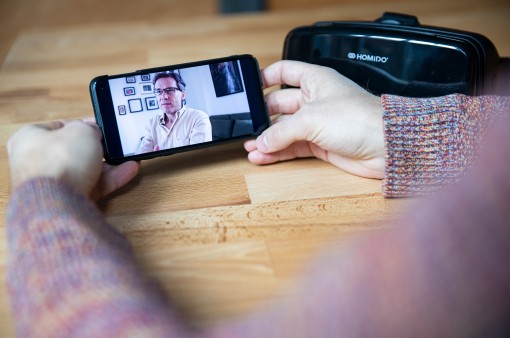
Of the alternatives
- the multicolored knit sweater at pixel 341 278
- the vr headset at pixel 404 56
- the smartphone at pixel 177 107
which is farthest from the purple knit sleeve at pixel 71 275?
the vr headset at pixel 404 56

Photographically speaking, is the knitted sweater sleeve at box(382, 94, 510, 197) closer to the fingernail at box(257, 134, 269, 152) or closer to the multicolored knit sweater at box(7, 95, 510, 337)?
the fingernail at box(257, 134, 269, 152)

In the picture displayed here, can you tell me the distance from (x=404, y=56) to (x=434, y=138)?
19 cm

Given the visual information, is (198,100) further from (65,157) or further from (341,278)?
(341,278)

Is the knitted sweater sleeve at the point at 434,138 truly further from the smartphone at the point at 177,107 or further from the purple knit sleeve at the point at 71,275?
the purple knit sleeve at the point at 71,275

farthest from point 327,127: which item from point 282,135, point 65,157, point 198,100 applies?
point 65,157

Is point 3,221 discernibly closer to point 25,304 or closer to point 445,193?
point 25,304

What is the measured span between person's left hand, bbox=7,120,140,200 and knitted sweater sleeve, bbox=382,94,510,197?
0.34 m

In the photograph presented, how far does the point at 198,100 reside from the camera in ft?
2.74

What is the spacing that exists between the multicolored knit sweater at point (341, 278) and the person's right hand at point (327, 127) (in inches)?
11.0

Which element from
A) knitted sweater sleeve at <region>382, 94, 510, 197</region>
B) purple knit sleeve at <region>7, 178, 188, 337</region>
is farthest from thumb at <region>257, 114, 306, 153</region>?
purple knit sleeve at <region>7, 178, 188, 337</region>

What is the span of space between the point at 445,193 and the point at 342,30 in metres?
0.55

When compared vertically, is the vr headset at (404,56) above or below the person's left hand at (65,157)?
above

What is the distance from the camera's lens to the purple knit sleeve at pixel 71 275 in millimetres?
512

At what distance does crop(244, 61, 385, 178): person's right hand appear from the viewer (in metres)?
0.80
